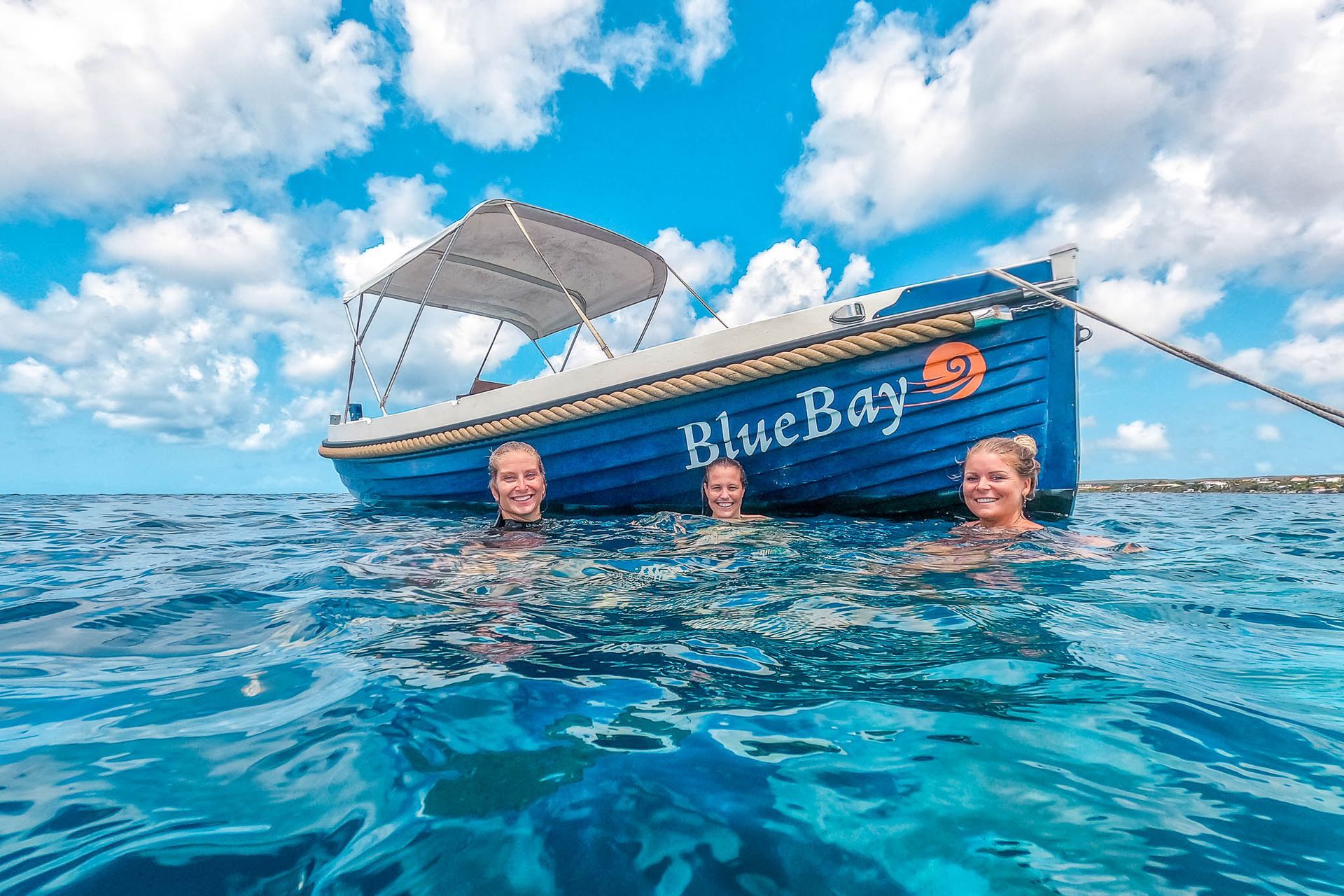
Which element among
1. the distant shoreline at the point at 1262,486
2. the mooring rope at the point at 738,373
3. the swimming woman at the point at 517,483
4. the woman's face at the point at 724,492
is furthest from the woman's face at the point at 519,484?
the distant shoreline at the point at 1262,486

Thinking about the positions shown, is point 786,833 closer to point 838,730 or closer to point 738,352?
point 838,730

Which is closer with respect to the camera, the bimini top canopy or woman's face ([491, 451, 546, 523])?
woman's face ([491, 451, 546, 523])

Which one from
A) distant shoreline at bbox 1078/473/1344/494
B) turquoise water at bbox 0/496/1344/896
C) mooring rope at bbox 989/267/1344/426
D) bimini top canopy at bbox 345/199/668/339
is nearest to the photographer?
turquoise water at bbox 0/496/1344/896

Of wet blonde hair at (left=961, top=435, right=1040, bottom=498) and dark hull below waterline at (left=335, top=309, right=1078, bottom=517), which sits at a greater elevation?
dark hull below waterline at (left=335, top=309, right=1078, bottom=517)

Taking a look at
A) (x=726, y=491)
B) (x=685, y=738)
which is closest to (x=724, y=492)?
(x=726, y=491)

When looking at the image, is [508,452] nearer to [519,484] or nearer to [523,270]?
[519,484]

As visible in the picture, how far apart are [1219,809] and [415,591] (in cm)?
231

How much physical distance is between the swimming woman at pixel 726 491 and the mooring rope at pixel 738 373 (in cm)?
58

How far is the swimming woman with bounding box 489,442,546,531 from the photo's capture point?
3.80 metres

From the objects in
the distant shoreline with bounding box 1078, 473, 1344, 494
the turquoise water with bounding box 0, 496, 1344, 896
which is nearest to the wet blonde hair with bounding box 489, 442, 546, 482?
the turquoise water with bounding box 0, 496, 1344, 896

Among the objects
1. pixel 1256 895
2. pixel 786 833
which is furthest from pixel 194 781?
pixel 1256 895

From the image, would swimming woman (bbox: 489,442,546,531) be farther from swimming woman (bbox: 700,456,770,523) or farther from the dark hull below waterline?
swimming woman (bbox: 700,456,770,523)

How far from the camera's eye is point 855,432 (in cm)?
445

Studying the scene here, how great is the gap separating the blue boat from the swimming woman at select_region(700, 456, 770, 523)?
21 cm
